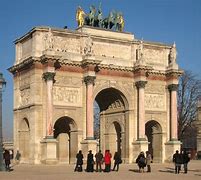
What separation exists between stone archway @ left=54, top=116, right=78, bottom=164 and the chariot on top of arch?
27.6 ft

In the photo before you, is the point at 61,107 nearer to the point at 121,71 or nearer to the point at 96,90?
the point at 96,90

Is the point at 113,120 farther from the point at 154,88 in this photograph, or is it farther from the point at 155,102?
the point at 154,88

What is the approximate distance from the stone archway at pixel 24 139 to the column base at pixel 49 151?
3192 millimetres

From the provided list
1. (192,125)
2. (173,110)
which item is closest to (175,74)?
(173,110)

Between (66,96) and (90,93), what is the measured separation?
6.34ft

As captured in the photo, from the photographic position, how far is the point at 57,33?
131 ft

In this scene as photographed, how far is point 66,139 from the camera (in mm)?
41750

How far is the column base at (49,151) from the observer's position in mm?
37344

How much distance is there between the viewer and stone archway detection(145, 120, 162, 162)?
44.5 m

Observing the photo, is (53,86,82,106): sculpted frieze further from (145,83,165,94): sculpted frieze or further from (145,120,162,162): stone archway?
(145,120,162,162): stone archway

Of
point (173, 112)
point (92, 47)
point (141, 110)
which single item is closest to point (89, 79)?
point (92, 47)

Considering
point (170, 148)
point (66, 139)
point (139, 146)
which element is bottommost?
point (170, 148)

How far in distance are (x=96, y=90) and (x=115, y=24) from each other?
22.1 feet

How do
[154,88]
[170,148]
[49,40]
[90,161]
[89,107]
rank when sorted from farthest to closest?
[154,88] < [170,148] < [89,107] < [49,40] < [90,161]
